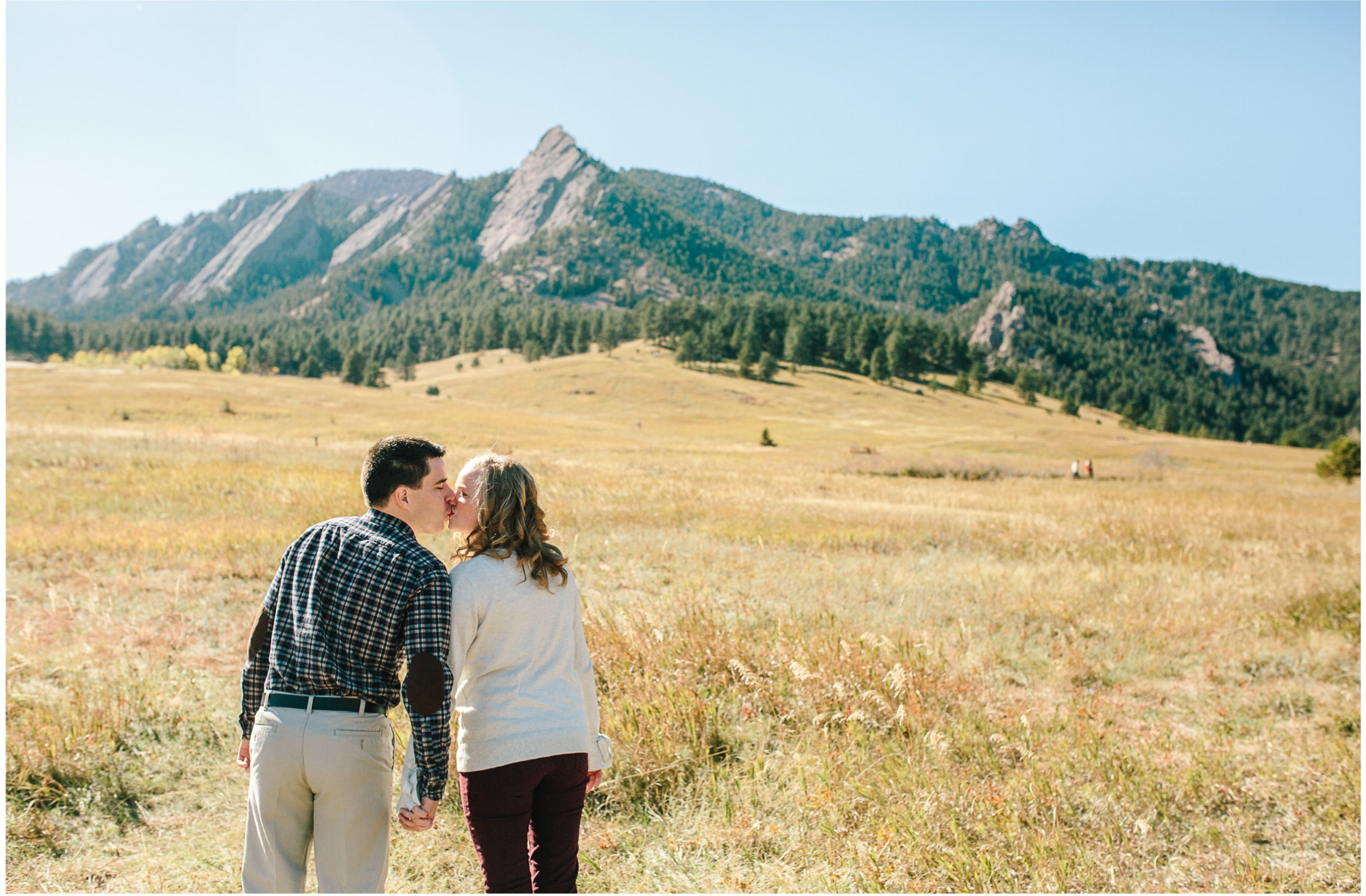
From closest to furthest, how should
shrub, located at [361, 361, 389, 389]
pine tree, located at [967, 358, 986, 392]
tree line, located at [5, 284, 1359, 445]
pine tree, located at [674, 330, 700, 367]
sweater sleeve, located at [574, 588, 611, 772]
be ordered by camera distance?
sweater sleeve, located at [574, 588, 611, 772], shrub, located at [361, 361, 389, 389], pine tree, located at [674, 330, 700, 367], tree line, located at [5, 284, 1359, 445], pine tree, located at [967, 358, 986, 392]

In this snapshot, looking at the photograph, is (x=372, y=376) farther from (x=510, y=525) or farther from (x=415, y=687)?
(x=415, y=687)

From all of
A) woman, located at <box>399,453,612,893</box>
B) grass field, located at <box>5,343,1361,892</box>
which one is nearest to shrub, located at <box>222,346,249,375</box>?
grass field, located at <box>5,343,1361,892</box>

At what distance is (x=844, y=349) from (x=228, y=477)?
11689cm

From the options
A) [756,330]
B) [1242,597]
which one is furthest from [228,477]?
[756,330]

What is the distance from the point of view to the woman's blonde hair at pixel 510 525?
9.25ft

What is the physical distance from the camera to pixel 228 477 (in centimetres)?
1861

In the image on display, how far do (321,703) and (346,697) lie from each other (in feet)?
0.29

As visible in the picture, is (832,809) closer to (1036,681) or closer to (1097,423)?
(1036,681)

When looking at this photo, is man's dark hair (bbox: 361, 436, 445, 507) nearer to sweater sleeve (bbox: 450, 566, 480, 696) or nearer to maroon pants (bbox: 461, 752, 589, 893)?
sweater sleeve (bbox: 450, 566, 480, 696)

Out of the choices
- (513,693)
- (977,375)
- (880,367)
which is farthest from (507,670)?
(977,375)

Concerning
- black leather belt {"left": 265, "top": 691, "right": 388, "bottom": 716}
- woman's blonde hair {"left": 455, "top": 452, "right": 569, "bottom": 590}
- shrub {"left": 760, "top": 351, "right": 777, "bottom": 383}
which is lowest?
black leather belt {"left": 265, "top": 691, "right": 388, "bottom": 716}

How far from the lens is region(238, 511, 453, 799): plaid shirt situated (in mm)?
2676

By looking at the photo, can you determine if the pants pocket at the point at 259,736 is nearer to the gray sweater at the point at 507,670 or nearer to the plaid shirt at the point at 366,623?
the plaid shirt at the point at 366,623

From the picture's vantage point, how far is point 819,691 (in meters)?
5.61
